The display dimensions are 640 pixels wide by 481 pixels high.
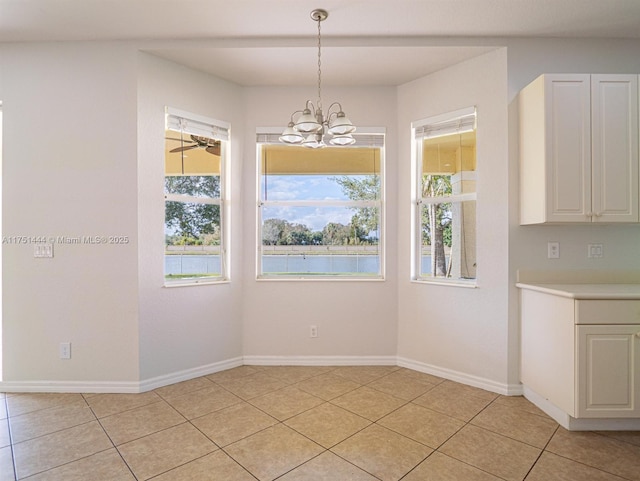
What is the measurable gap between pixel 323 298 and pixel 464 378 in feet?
4.81

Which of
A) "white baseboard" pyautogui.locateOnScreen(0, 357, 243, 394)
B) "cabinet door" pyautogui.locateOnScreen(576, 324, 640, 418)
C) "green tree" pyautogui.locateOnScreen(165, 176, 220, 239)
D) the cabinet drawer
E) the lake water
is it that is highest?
"green tree" pyautogui.locateOnScreen(165, 176, 220, 239)

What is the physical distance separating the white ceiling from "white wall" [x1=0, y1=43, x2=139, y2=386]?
34cm

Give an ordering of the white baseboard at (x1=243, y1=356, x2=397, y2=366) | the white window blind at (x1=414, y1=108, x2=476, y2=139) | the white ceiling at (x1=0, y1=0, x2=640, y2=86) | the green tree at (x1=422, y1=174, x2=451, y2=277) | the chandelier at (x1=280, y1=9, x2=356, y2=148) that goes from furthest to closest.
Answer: the white baseboard at (x1=243, y1=356, x2=397, y2=366)
the green tree at (x1=422, y1=174, x2=451, y2=277)
the white window blind at (x1=414, y1=108, x2=476, y2=139)
the white ceiling at (x1=0, y1=0, x2=640, y2=86)
the chandelier at (x1=280, y1=9, x2=356, y2=148)

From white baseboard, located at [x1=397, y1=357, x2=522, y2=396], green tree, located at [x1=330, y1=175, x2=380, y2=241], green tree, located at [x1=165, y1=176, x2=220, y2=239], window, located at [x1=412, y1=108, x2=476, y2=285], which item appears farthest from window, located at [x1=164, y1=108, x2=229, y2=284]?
white baseboard, located at [x1=397, y1=357, x2=522, y2=396]

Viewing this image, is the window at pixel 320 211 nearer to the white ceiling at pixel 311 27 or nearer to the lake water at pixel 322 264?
the lake water at pixel 322 264

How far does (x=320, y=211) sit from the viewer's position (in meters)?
3.43

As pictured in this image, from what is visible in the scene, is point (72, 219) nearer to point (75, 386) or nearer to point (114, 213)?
point (114, 213)

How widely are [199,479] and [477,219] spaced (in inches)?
107

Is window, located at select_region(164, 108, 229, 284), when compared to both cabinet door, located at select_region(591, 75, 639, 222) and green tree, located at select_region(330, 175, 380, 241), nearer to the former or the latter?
green tree, located at select_region(330, 175, 380, 241)

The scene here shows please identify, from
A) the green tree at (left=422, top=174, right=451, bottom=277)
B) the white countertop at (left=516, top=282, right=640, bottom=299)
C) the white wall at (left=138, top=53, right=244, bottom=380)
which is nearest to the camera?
the white countertop at (left=516, top=282, right=640, bottom=299)

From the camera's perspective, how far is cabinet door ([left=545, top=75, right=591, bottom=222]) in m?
2.35

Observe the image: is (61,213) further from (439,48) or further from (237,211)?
(439,48)

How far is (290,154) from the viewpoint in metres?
3.41

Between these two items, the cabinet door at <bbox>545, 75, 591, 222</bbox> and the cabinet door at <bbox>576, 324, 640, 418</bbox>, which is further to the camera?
the cabinet door at <bbox>545, 75, 591, 222</bbox>
